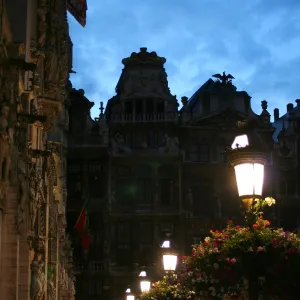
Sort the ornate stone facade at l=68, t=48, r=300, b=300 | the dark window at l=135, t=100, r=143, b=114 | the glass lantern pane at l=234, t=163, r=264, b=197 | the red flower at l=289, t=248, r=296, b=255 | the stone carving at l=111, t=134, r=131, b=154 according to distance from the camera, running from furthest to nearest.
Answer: the dark window at l=135, t=100, r=143, b=114
the stone carving at l=111, t=134, r=131, b=154
the ornate stone facade at l=68, t=48, r=300, b=300
the red flower at l=289, t=248, r=296, b=255
the glass lantern pane at l=234, t=163, r=264, b=197

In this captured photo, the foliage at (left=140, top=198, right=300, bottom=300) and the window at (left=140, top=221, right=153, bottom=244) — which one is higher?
the window at (left=140, top=221, right=153, bottom=244)

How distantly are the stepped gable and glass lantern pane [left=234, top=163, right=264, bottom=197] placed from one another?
4464cm

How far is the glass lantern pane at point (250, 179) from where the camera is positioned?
440 inches

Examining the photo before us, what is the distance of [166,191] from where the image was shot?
55.2m

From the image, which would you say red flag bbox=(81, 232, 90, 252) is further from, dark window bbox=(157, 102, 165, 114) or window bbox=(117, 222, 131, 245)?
dark window bbox=(157, 102, 165, 114)

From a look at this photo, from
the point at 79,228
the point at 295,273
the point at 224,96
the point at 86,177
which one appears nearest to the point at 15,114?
the point at 295,273

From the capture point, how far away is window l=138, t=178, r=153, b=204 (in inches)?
2163

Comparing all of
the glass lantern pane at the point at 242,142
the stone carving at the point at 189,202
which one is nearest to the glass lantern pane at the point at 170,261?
the glass lantern pane at the point at 242,142

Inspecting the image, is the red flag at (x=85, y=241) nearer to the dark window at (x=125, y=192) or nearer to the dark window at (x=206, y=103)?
the dark window at (x=125, y=192)

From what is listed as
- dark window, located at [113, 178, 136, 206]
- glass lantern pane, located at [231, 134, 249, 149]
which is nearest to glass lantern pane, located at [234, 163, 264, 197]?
glass lantern pane, located at [231, 134, 249, 149]

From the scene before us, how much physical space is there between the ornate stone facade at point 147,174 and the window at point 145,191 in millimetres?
78

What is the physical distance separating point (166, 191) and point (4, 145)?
1623 inches

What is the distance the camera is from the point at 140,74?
186 ft

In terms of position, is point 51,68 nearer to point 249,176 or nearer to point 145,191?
point 249,176
